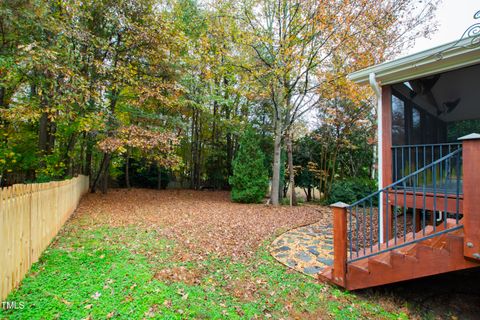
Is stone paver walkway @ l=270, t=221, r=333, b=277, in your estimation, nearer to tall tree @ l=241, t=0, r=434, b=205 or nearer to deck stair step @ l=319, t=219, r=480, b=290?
deck stair step @ l=319, t=219, r=480, b=290

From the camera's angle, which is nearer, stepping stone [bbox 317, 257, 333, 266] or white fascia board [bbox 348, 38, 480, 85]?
white fascia board [bbox 348, 38, 480, 85]

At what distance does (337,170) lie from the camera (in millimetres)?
12258

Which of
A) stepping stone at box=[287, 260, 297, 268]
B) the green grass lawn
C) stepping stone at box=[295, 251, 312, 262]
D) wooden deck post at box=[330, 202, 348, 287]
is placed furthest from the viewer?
stepping stone at box=[295, 251, 312, 262]

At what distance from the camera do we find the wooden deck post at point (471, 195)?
2.34m

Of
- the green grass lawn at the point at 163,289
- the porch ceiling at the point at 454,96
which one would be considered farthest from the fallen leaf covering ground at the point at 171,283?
the porch ceiling at the point at 454,96

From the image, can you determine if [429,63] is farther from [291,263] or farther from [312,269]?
[291,263]

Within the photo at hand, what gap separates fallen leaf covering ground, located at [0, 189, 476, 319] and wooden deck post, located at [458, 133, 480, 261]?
45.3 inches

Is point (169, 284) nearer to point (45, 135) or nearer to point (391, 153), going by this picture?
point (391, 153)

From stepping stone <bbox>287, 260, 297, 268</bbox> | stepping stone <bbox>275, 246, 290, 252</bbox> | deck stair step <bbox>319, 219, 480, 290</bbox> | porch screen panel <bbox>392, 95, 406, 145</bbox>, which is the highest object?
porch screen panel <bbox>392, 95, 406, 145</bbox>

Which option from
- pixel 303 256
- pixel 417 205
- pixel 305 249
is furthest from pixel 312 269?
pixel 417 205

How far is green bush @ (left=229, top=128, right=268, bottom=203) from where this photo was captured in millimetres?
9477

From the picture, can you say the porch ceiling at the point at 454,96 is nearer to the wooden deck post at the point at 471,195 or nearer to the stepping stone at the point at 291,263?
the wooden deck post at the point at 471,195

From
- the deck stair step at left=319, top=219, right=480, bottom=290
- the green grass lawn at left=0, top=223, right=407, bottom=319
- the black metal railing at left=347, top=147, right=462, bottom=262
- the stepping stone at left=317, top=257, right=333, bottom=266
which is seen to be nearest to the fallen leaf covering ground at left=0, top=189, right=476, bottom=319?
the green grass lawn at left=0, top=223, right=407, bottom=319

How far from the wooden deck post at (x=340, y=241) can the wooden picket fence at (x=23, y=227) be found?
3.70 m
